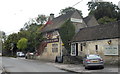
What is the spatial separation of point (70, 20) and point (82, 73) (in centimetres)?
1837

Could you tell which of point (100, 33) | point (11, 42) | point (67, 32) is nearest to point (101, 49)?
point (100, 33)

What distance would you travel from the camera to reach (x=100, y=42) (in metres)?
24.9

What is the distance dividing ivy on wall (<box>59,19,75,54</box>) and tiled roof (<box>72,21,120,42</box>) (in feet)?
4.77

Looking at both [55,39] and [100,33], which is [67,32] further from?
[100,33]

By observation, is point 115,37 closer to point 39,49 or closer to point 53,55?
point 53,55

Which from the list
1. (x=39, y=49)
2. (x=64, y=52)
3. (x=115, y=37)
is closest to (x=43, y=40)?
(x=39, y=49)

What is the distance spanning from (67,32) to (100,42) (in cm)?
943

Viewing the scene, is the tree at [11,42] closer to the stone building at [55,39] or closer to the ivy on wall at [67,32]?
the stone building at [55,39]

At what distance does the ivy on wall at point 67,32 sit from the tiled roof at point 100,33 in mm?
1455

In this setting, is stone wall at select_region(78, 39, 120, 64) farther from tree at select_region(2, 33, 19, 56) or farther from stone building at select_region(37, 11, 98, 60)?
tree at select_region(2, 33, 19, 56)

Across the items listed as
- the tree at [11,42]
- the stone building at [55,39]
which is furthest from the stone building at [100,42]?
the tree at [11,42]

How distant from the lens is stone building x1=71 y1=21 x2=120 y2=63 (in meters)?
23.0

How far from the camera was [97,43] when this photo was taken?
25.3 m

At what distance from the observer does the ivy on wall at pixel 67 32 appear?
3291cm
